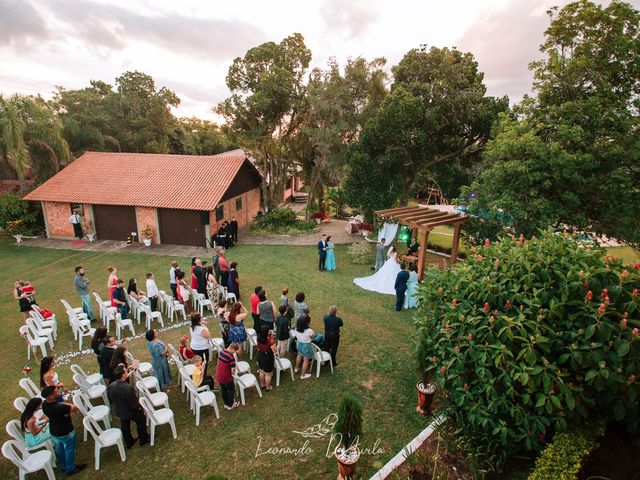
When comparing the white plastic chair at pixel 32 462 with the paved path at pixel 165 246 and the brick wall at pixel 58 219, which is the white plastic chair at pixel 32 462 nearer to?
the paved path at pixel 165 246

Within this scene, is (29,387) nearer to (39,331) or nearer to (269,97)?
(39,331)

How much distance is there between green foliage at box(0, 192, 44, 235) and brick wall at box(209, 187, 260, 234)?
36.2 ft

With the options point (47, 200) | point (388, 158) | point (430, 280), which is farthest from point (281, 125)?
point (430, 280)

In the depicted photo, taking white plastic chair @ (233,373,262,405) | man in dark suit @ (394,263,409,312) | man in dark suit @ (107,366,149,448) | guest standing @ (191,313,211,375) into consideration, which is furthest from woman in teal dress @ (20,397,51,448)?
man in dark suit @ (394,263,409,312)

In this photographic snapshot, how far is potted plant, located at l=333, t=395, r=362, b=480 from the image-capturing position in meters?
5.43

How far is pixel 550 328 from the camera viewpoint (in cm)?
537

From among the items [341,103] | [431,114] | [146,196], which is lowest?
[146,196]

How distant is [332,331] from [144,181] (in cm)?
1761

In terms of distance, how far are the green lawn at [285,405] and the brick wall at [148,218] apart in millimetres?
6101

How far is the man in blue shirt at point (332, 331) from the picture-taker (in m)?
8.60

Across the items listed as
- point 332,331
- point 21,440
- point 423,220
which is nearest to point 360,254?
point 423,220

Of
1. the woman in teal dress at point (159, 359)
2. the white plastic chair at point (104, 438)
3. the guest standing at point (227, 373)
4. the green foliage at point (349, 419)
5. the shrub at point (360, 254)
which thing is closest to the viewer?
the green foliage at point (349, 419)

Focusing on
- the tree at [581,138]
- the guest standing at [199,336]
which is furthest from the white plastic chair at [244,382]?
the tree at [581,138]

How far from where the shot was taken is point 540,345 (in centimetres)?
530
